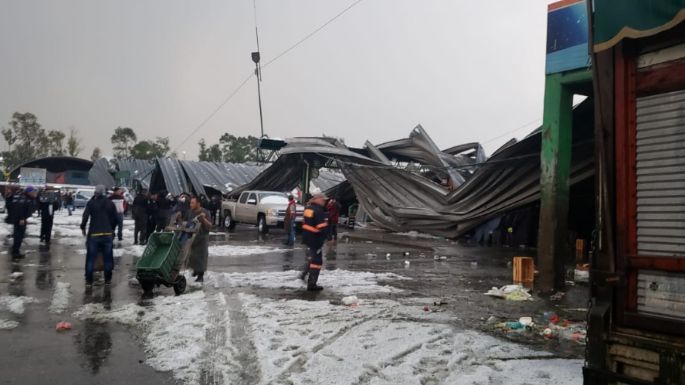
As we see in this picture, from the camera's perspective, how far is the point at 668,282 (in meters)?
2.98

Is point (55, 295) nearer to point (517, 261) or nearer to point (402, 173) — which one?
point (517, 261)

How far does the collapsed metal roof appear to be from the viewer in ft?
58.8

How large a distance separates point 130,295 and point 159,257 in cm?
73

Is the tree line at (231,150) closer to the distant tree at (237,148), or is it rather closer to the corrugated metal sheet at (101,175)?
the distant tree at (237,148)

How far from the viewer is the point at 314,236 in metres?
9.38

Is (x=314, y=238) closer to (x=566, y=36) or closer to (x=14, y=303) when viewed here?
(x=14, y=303)

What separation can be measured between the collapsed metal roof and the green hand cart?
11375mm

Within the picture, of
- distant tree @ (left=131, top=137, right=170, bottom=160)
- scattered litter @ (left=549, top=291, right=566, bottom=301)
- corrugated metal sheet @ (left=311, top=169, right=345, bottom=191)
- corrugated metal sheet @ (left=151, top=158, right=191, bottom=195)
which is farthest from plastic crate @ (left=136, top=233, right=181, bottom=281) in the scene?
distant tree @ (left=131, top=137, right=170, bottom=160)

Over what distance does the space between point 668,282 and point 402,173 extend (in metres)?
21.1

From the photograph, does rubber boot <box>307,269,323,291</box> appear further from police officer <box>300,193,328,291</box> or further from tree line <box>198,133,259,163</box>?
tree line <box>198,133,259,163</box>

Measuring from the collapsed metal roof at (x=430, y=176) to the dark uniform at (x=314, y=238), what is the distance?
912 centimetres

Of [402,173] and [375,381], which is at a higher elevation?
[402,173]

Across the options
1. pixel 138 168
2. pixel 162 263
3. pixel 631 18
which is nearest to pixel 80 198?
pixel 138 168

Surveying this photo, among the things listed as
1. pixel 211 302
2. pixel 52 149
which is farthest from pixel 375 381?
pixel 52 149
